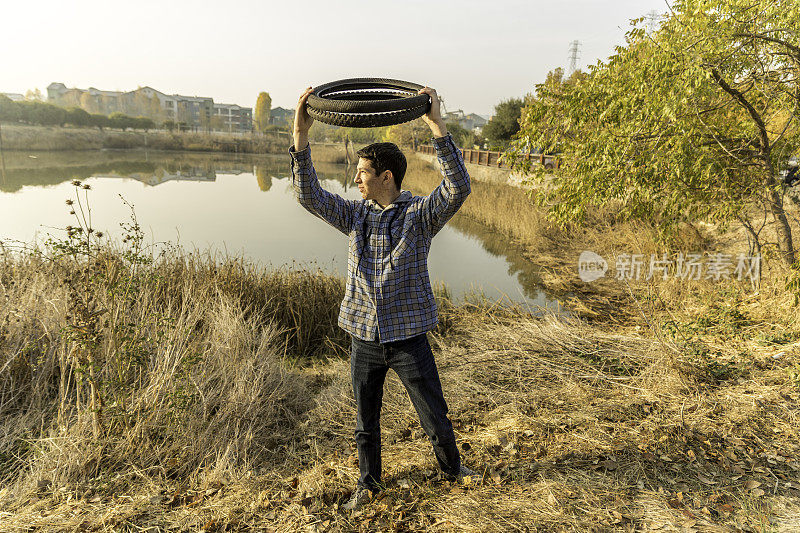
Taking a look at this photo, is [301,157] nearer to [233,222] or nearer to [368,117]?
[368,117]

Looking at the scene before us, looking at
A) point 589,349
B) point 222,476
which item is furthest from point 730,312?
point 222,476

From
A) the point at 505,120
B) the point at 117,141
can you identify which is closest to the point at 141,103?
the point at 117,141

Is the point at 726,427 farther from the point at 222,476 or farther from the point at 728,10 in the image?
the point at 728,10

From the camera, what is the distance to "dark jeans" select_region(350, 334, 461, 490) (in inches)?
90.4

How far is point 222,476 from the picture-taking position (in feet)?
9.62

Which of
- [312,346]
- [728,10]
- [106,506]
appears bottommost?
[312,346]

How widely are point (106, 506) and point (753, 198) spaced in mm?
8807

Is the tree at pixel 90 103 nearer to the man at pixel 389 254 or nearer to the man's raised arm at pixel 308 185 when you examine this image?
the man's raised arm at pixel 308 185

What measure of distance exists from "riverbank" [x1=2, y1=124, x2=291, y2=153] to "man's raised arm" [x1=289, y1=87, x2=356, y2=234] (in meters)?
50.5

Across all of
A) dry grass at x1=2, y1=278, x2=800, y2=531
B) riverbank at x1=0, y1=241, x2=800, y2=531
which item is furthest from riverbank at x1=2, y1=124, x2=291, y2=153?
dry grass at x1=2, y1=278, x2=800, y2=531

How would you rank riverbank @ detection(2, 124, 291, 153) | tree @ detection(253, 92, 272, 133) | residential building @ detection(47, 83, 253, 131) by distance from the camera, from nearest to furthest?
riverbank @ detection(2, 124, 291, 153)
tree @ detection(253, 92, 272, 133)
residential building @ detection(47, 83, 253, 131)

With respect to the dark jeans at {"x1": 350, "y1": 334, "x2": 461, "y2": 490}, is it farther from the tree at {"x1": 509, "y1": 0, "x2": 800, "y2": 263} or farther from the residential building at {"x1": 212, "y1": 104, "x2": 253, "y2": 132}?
the residential building at {"x1": 212, "y1": 104, "x2": 253, "y2": 132}

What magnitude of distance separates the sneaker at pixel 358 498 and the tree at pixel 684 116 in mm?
4941

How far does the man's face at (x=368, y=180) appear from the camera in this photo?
7.47ft
